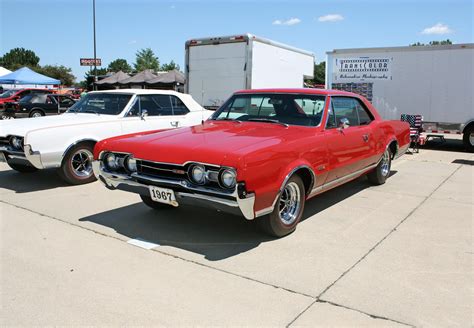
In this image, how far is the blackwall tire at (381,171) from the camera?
23.4 feet

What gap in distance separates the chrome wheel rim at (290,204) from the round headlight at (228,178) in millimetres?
827

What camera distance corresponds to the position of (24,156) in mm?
6535

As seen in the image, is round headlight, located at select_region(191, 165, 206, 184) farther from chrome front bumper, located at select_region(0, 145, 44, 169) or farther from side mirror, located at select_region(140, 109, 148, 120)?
side mirror, located at select_region(140, 109, 148, 120)

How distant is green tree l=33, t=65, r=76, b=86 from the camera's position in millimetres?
80938

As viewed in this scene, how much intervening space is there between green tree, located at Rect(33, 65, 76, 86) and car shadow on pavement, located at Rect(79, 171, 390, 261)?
270 ft

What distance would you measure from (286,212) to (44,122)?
14.7ft

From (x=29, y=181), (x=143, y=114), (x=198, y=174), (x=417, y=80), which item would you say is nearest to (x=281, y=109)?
(x=198, y=174)

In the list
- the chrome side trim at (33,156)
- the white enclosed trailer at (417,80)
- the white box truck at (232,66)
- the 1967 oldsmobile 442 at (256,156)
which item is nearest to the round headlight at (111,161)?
the 1967 oldsmobile 442 at (256,156)

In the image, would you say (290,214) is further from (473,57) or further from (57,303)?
(473,57)

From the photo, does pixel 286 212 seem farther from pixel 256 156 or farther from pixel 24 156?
pixel 24 156

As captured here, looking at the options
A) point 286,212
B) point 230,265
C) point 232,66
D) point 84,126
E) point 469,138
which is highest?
point 232,66

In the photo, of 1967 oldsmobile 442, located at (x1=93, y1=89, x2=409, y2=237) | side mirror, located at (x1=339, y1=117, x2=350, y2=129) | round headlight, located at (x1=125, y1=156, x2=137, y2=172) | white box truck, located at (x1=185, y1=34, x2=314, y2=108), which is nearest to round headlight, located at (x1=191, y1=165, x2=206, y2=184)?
1967 oldsmobile 442, located at (x1=93, y1=89, x2=409, y2=237)

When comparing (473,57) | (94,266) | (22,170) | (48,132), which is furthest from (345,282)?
(473,57)

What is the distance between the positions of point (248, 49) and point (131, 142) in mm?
7308
